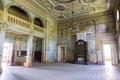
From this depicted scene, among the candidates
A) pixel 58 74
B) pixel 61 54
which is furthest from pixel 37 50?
pixel 58 74

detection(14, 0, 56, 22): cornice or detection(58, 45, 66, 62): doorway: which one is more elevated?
detection(14, 0, 56, 22): cornice

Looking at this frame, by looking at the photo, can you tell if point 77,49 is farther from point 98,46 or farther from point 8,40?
point 8,40

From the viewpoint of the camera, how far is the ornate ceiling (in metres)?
8.61

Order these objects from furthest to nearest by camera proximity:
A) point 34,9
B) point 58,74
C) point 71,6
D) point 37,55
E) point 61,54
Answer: point 61,54
point 37,55
point 71,6
point 34,9
point 58,74

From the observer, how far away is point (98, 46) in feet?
34.0

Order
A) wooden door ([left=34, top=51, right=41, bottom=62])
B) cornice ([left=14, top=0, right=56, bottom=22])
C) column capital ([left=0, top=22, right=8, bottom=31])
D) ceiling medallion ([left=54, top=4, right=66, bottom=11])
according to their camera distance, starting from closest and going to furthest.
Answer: column capital ([left=0, top=22, right=8, bottom=31]), cornice ([left=14, top=0, right=56, bottom=22]), ceiling medallion ([left=54, top=4, right=66, bottom=11]), wooden door ([left=34, top=51, right=41, bottom=62])

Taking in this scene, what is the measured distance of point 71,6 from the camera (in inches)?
370

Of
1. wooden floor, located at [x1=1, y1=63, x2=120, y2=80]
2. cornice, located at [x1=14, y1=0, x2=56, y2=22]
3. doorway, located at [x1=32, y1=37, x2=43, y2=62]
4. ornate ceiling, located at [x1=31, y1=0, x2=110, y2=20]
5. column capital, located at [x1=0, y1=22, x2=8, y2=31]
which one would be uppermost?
ornate ceiling, located at [x1=31, y1=0, x2=110, y2=20]

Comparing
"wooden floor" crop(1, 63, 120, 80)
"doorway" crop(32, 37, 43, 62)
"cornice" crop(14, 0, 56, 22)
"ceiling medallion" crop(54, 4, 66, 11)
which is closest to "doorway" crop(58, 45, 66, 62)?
"doorway" crop(32, 37, 43, 62)

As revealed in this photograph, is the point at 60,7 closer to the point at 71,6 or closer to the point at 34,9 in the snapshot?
the point at 71,6

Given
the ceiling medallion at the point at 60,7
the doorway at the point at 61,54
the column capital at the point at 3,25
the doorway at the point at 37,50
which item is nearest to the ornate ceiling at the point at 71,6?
the ceiling medallion at the point at 60,7

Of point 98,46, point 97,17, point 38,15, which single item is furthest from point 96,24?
A: point 38,15

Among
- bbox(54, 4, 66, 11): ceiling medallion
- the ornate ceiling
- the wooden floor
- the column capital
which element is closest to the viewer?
the wooden floor

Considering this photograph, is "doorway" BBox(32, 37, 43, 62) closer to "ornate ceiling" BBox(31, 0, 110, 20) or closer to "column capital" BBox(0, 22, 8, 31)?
"ornate ceiling" BBox(31, 0, 110, 20)
